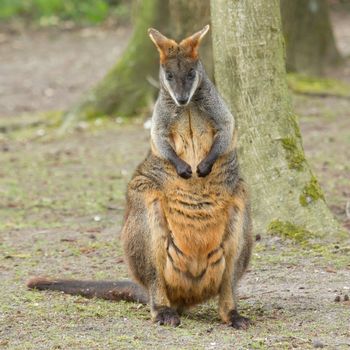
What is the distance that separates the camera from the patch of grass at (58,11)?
2183cm

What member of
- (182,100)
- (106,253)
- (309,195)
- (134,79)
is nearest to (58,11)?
(134,79)

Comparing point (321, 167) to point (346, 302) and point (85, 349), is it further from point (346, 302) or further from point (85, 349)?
point (85, 349)

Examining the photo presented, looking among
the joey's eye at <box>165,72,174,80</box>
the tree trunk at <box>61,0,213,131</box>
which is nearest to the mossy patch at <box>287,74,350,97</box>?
the tree trunk at <box>61,0,213,131</box>

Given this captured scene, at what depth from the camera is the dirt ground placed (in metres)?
5.15

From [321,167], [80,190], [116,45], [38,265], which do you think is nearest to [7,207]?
[80,190]

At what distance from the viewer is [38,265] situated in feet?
22.8

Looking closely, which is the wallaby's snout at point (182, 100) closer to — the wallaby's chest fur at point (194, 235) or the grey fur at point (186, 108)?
the grey fur at point (186, 108)

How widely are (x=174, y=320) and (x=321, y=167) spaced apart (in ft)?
16.2

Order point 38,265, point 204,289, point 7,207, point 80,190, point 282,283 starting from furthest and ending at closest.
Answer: point 80,190, point 7,207, point 38,265, point 282,283, point 204,289

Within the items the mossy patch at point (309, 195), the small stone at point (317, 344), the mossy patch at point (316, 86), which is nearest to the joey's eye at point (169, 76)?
the small stone at point (317, 344)

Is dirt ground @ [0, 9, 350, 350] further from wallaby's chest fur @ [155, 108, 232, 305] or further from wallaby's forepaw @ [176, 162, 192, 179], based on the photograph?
wallaby's forepaw @ [176, 162, 192, 179]

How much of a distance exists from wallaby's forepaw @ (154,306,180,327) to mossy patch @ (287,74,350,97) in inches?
309

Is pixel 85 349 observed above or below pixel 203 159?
below

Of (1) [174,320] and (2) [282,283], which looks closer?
(1) [174,320]
